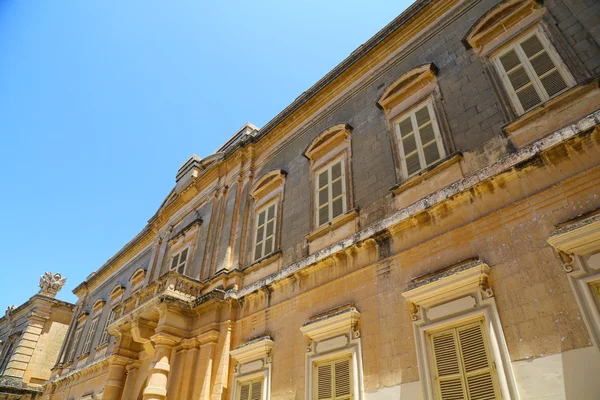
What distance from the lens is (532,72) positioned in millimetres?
6355

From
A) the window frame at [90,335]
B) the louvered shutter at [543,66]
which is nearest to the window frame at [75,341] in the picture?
the window frame at [90,335]

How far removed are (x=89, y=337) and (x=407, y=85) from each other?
1582cm

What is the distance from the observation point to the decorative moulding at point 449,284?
17.4 ft

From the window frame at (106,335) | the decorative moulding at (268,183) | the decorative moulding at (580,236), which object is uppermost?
the decorative moulding at (268,183)

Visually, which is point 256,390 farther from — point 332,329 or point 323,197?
point 323,197

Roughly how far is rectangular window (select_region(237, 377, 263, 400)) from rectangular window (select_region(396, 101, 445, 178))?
4787 millimetres

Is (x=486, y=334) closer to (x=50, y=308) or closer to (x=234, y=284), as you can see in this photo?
(x=234, y=284)

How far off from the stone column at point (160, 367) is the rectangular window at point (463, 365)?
577 centimetres

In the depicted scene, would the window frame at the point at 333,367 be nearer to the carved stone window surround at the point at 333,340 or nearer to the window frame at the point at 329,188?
the carved stone window surround at the point at 333,340

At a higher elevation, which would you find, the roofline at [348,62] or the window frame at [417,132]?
the roofline at [348,62]

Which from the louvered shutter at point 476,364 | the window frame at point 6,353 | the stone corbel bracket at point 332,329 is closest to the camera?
the louvered shutter at point 476,364

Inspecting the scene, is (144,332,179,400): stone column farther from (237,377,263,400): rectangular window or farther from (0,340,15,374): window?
(0,340,15,374): window

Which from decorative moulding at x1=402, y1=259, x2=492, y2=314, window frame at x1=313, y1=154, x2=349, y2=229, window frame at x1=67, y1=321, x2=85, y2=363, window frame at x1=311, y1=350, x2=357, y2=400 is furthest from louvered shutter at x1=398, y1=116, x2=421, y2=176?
window frame at x1=67, y1=321, x2=85, y2=363

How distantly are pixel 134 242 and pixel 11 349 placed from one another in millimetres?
11156
